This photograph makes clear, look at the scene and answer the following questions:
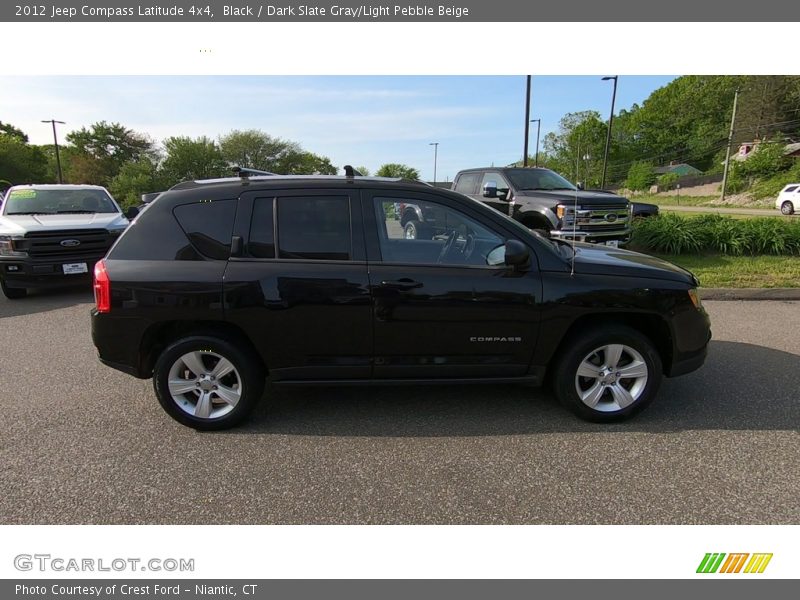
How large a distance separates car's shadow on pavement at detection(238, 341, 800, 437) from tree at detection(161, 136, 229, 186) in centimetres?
5018

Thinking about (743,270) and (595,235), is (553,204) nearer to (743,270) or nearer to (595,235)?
(595,235)

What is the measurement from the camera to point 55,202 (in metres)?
8.77

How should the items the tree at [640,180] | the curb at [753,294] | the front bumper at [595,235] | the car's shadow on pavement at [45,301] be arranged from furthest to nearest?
the tree at [640,180] < the front bumper at [595,235] < the curb at [753,294] < the car's shadow on pavement at [45,301]

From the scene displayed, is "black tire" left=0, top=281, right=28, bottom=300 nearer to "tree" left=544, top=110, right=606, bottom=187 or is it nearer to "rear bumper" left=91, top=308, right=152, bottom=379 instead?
"rear bumper" left=91, top=308, right=152, bottom=379

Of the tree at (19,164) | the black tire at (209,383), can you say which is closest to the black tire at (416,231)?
the black tire at (209,383)

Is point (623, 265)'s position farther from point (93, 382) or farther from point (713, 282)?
point (713, 282)

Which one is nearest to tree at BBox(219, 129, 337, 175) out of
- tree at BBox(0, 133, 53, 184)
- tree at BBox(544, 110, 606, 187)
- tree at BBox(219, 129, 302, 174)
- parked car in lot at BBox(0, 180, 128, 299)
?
tree at BBox(219, 129, 302, 174)

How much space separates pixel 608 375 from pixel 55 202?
32.6ft

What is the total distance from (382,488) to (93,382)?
3.05 metres

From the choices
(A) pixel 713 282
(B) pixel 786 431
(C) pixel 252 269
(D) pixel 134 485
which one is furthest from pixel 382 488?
(A) pixel 713 282

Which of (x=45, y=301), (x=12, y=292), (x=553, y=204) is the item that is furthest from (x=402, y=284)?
(x=12, y=292)

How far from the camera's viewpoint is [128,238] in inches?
131

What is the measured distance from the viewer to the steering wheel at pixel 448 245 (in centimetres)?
342

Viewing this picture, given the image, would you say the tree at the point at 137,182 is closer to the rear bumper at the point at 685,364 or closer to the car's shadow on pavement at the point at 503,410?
the car's shadow on pavement at the point at 503,410
